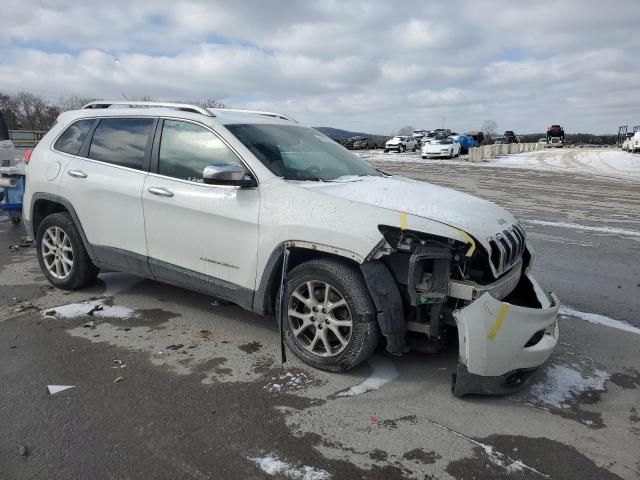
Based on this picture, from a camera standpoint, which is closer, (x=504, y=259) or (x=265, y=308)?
(x=504, y=259)

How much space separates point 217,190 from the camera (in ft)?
12.9

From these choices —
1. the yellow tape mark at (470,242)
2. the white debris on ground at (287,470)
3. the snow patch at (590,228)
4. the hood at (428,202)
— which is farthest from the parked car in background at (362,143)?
the white debris on ground at (287,470)

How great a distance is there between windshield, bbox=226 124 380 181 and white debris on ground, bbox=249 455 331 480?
201 cm

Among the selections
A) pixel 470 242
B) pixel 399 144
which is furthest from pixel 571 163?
pixel 470 242

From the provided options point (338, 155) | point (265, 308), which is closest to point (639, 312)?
point (338, 155)

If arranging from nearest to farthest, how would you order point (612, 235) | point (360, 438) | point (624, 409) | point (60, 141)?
point (360, 438)
point (624, 409)
point (60, 141)
point (612, 235)

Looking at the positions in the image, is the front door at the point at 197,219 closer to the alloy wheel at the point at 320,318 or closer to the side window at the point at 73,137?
the alloy wheel at the point at 320,318

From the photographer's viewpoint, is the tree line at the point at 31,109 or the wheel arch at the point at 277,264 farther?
the tree line at the point at 31,109

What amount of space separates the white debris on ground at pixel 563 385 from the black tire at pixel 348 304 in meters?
1.12

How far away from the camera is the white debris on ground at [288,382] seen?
3.36 m

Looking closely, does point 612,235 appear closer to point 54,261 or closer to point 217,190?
point 217,190

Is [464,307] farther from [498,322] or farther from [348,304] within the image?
[348,304]

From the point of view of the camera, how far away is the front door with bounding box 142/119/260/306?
383cm

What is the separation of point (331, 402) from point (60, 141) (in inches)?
154
